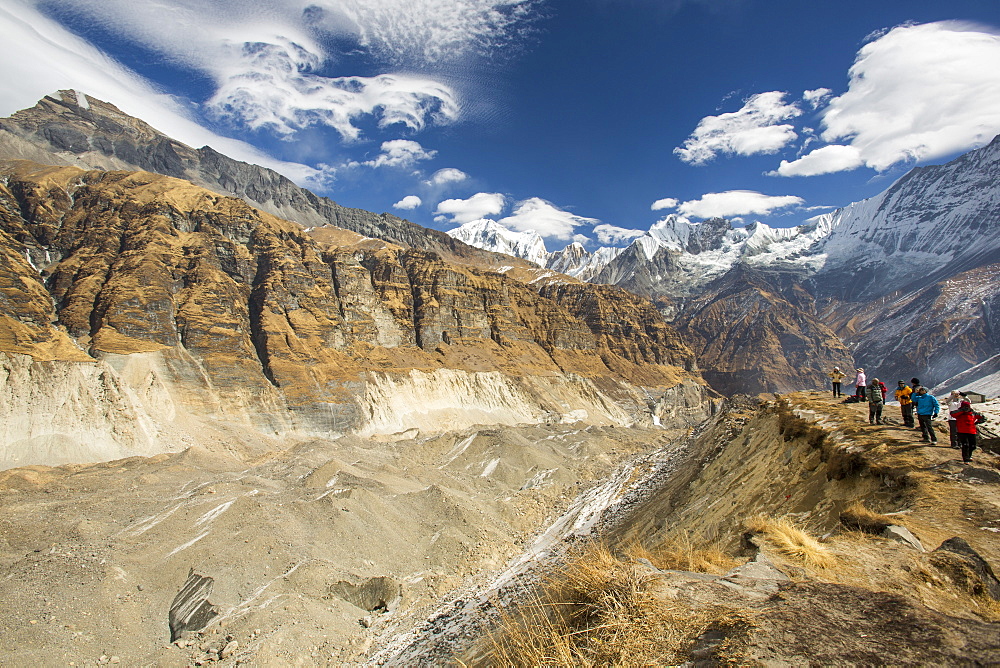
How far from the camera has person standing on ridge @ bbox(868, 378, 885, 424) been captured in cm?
1542

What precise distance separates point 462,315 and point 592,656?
100917 mm

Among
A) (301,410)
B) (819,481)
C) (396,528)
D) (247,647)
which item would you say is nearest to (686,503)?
(819,481)

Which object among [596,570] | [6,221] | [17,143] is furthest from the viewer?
[17,143]

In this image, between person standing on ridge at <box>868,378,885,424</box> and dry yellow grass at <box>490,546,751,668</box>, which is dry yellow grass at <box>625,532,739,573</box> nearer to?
dry yellow grass at <box>490,546,751,668</box>

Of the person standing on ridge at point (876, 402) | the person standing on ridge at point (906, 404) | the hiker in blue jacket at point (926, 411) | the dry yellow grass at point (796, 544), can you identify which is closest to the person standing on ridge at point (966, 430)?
the hiker in blue jacket at point (926, 411)

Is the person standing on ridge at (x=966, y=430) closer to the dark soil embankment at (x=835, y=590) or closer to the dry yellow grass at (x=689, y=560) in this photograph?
the dark soil embankment at (x=835, y=590)

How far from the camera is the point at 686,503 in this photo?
24734 millimetres

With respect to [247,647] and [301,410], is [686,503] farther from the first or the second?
[301,410]

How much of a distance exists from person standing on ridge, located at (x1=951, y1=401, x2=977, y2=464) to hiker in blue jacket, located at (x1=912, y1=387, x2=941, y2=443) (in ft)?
4.41

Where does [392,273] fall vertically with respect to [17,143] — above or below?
below

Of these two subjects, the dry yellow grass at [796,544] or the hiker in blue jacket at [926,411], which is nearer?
the dry yellow grass at [796,544]

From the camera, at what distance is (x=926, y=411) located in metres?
12.1

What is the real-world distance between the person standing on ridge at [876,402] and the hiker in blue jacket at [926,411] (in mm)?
2944

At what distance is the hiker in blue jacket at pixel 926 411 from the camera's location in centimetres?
1212
